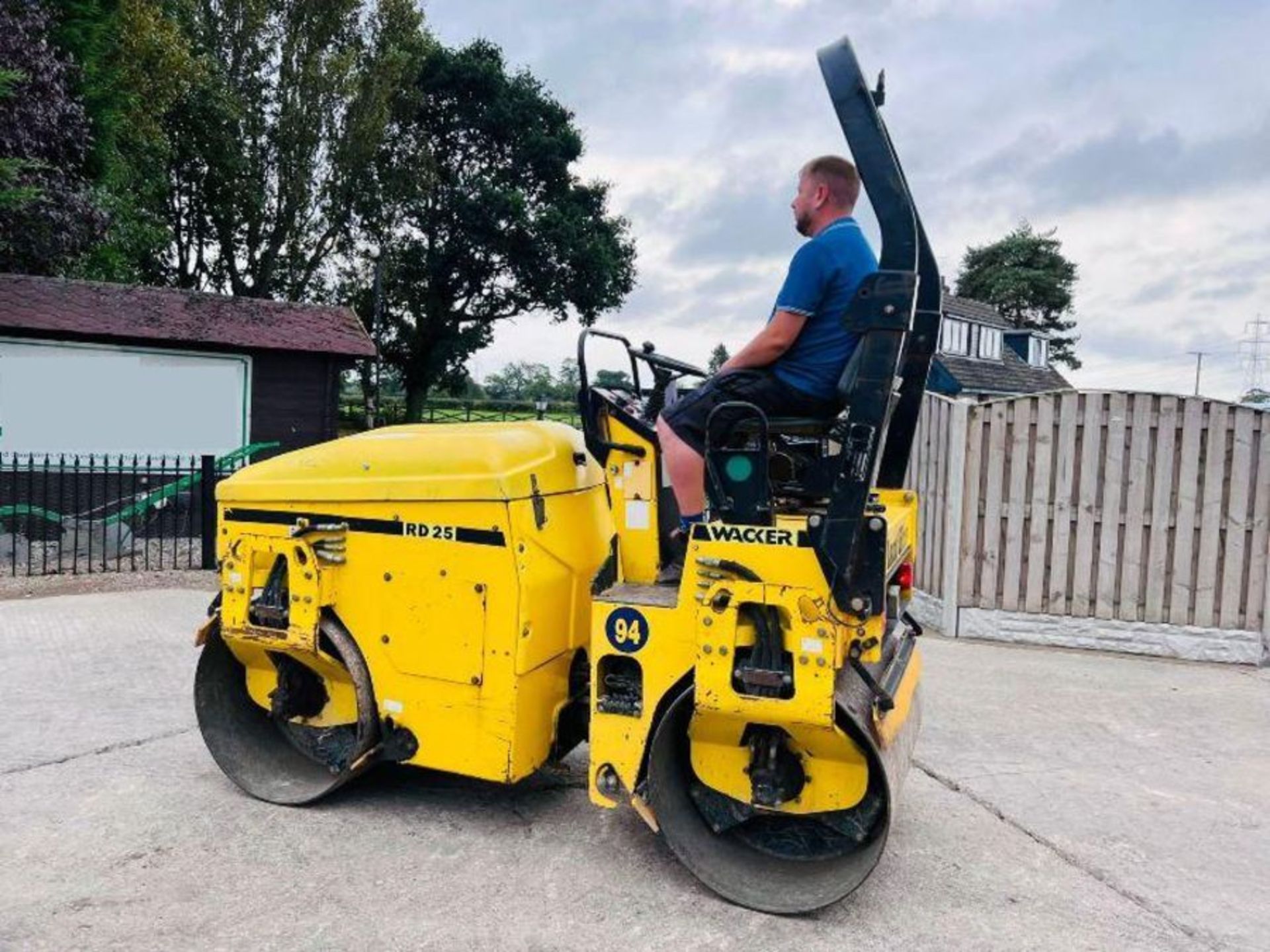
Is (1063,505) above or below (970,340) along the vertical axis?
below

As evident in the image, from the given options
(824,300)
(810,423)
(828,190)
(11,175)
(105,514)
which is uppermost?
(11,175)

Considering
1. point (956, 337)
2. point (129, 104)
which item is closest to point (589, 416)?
point (129, 104)

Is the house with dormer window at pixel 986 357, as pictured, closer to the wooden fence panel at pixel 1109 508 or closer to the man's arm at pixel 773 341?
the wooden fence panel at pixel 1109 508

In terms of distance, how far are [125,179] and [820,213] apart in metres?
17.6

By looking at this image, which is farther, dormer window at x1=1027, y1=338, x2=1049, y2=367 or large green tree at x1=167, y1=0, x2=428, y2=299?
dormer window at x1=1027, y1=338, x2=1049, y2=367

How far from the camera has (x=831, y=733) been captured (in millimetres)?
3027

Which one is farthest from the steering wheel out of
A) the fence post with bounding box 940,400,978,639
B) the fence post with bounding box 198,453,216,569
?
the fence post with bounding box 198,453,216,569

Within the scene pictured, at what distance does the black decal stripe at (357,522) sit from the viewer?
3453mm

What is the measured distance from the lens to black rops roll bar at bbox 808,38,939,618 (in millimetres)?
2883

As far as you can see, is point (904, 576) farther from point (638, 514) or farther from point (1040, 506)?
point (1040, 506)

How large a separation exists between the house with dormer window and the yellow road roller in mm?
23533

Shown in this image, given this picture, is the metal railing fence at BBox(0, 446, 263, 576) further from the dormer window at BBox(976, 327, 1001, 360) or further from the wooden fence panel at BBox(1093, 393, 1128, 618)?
the dormer window at BBox(976, 327, 1001, 360)

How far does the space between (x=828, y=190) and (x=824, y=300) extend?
0.40 metres

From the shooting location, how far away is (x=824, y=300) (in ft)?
10.5
